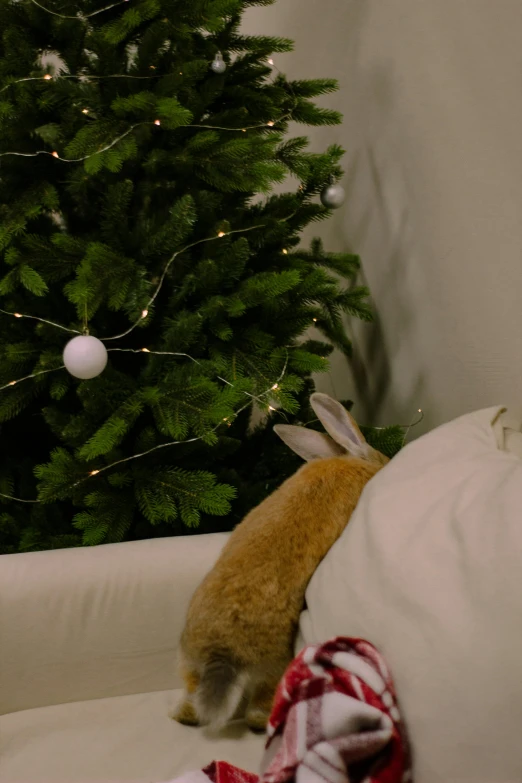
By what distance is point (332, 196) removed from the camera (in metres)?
1.20

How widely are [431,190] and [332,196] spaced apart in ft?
0.67

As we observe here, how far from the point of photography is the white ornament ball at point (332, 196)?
47.1 inches

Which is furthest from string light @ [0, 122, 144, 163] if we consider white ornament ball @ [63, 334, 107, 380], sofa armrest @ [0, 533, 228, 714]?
sofa armrest @ [0, 533, 228, 714]

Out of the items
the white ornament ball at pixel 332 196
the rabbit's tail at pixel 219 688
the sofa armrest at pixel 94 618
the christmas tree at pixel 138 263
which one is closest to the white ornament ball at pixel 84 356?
the christmas tree at pixel 138 263

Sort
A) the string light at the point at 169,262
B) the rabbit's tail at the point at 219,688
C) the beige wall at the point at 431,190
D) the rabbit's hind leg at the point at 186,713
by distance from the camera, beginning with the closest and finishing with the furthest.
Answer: the rabbit's tail at the point at 219,688 → the rabbit's hind leg at the point at 186,713 → the beige wall at the point at 431,190 → the string light at the point at 169,262

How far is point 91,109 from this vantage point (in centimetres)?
99

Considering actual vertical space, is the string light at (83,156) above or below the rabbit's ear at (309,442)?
above

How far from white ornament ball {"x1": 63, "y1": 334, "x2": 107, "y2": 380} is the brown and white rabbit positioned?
1.16ft

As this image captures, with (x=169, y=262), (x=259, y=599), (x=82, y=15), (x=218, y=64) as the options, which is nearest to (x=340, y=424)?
(x=259, y=599)

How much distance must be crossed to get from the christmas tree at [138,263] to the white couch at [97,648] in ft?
0.36

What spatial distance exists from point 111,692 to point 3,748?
0.55 ft

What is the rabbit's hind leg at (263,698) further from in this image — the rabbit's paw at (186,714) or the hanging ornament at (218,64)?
the hanging ornament at (218,64)

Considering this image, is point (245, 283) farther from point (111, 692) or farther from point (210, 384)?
point (111, 692)

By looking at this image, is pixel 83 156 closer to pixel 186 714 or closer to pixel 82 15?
pixel 82 15
